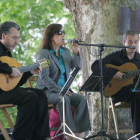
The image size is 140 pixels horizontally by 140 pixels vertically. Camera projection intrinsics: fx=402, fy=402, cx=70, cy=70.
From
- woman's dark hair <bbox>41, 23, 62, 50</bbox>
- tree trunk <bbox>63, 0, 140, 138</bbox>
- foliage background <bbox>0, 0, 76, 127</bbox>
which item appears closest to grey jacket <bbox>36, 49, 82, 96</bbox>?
woman's dark hair <bbox>41, 23, 62, 50</bbox>

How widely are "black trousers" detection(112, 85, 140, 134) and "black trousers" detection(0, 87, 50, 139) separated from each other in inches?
44.3

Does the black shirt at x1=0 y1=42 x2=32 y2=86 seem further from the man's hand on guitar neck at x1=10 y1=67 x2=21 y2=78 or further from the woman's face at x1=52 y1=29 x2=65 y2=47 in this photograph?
the woman's face at x1=52 y1=29 x2=65 y2=47

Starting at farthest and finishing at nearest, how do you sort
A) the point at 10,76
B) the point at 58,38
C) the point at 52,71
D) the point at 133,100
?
the point at 58,38, the point at 52,71, the point at 133,100, the point at 10,76

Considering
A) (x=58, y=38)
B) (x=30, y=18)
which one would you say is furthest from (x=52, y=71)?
(x=30, y=18)

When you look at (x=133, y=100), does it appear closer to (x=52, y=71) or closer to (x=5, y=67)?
(x=52, y=71)

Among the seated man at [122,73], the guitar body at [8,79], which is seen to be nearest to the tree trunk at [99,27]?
the seated man at [122,73]

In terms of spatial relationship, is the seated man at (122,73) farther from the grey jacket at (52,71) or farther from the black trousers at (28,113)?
the black trousers at (28,113)

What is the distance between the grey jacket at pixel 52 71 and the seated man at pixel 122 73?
0.33 metres

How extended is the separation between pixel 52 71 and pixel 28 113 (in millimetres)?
959

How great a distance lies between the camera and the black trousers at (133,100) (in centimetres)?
510

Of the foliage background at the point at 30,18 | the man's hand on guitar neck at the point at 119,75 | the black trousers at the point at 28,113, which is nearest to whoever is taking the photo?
the black trousers at the point at 28,113

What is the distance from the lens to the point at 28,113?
4543 millimetres

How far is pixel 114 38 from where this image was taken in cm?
606

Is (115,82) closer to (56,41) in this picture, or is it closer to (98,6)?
(56,41)
